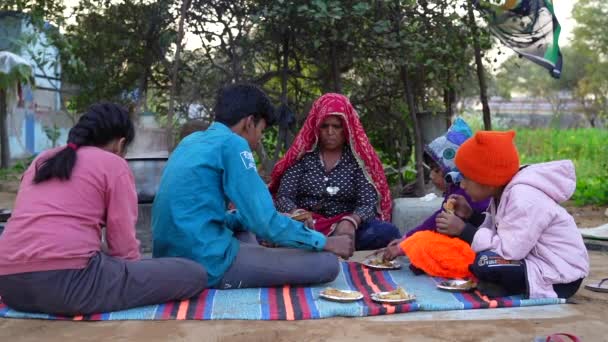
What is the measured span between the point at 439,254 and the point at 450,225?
0.55 ft

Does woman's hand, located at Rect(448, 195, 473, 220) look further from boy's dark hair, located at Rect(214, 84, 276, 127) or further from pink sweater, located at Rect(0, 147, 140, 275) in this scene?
pink sweater, located at Rect(0, 147, 140, 275)

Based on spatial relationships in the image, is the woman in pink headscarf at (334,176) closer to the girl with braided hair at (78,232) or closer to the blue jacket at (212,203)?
the blue jacket at (212,203)

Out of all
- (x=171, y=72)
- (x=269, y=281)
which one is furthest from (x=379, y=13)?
(x=269, y=281)

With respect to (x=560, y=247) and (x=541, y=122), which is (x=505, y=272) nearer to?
(x=560, y=247)

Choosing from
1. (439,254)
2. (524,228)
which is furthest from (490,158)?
(439,254)

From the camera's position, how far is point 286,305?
3.49 m

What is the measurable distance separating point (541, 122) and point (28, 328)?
25.2 metres

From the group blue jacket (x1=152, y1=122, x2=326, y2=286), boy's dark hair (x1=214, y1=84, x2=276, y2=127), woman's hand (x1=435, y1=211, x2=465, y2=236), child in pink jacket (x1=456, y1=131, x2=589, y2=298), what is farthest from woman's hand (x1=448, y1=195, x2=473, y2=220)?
boy's dark hair (x1=214, y1=84, x2=276, y2=127)

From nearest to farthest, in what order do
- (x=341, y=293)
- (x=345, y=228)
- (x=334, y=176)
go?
1. (x=341, y=293)
2. (x=345, y=228)
3. (x=334, y=176)

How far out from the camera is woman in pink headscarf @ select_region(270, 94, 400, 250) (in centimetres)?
504

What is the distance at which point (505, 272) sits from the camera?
3.56 meters

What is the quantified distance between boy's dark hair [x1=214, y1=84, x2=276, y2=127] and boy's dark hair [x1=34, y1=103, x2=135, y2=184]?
528mm

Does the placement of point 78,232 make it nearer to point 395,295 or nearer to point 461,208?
point 395,295

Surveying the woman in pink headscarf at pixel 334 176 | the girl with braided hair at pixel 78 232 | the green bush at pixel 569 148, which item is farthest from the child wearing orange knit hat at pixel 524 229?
the green bush at pixel 569 148
